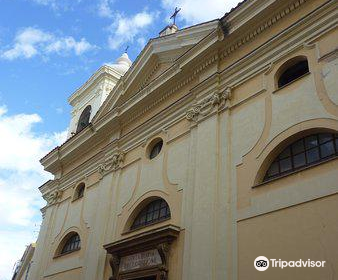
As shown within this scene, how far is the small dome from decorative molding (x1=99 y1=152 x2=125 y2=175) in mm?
6648

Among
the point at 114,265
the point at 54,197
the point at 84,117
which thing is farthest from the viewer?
the point at 84,117

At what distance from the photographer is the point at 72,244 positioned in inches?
573

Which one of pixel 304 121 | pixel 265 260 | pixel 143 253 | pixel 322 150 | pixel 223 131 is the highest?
pixel 223 131

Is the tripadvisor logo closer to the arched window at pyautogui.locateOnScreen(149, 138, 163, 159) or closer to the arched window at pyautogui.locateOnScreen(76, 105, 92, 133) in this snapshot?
the arched window at pyautogui.locateOnScreen(149, 138, 163, 159)

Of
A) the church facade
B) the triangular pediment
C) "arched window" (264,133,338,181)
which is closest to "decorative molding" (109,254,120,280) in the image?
the church facade

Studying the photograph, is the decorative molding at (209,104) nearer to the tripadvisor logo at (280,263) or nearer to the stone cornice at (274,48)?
the stone cornice at (274,48)

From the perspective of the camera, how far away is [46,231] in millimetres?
16109

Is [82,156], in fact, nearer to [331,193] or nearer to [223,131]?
[223,131]

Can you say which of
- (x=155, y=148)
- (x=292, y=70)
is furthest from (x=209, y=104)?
(x=155, y=148)

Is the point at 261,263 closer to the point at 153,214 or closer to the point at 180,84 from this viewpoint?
the point at 153,214

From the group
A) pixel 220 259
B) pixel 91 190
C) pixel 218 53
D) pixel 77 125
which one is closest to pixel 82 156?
pixel 91 190

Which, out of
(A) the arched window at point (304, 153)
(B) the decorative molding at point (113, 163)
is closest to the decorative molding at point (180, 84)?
(B) the decorative molding at point (113, 163)

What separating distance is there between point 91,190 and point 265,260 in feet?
27.5

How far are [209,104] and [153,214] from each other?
3275 millimetres
